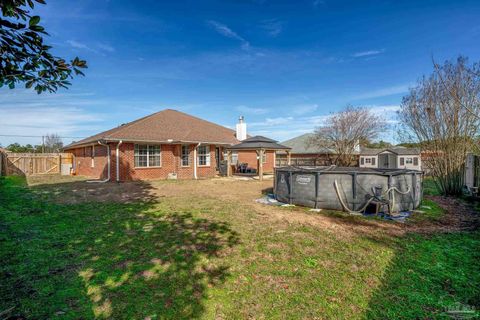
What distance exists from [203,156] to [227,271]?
15.2 m

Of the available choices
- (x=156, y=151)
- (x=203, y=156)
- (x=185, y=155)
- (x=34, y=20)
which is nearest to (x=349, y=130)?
(x=203, y=156)

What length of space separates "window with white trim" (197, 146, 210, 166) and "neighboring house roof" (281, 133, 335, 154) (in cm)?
1471

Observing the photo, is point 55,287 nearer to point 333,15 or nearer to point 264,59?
point 333,15

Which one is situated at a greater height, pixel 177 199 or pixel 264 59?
pixel 264 59

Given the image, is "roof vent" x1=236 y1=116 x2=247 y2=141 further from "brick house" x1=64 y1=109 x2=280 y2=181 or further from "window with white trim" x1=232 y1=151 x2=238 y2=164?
"brick house" x1=64 y1=109 x2=280 y2=181

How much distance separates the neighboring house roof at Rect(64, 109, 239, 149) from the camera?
15.4m

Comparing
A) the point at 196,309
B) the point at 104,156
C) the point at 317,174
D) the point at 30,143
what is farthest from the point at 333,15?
the point at 30,143

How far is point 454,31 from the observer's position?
9.34 meters

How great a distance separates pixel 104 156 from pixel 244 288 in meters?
15.9

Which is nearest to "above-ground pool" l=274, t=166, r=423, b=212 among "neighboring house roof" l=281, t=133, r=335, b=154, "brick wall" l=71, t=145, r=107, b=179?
"brick wall" l=71, t=145, r=107, b=179

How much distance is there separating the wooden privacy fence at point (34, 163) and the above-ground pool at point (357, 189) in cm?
2159

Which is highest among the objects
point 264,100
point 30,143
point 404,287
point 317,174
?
point 264,100

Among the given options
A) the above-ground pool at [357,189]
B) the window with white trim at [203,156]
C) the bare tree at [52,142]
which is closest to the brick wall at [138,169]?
the window with white trim at [203,156]

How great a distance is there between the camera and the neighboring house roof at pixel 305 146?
28.1m
